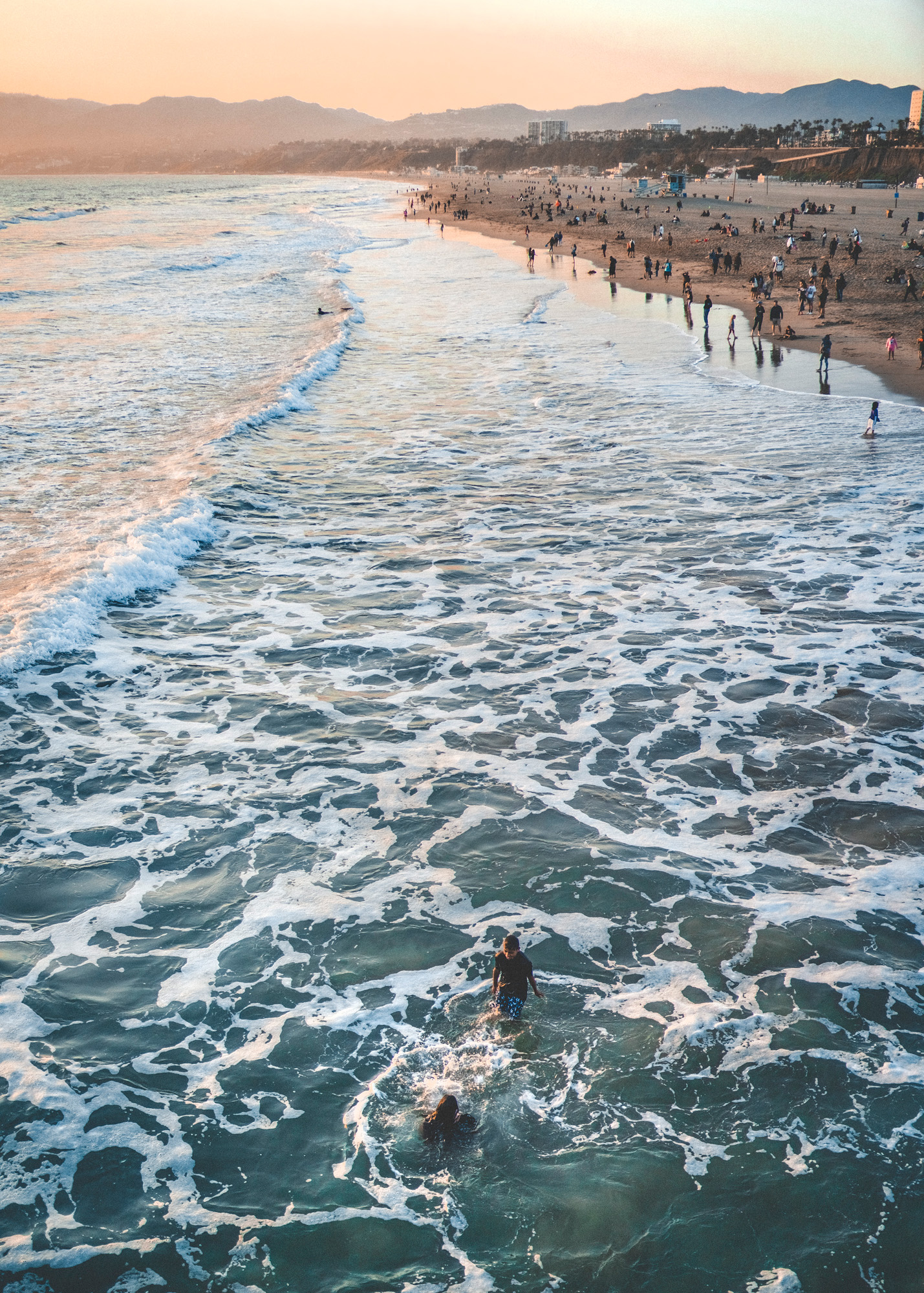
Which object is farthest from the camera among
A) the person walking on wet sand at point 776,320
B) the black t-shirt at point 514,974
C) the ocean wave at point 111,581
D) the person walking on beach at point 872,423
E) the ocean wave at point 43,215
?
the ocean wave at point 43,215

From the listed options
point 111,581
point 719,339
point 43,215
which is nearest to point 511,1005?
point 111,581

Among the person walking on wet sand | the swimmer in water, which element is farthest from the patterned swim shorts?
the person walking on wet sand

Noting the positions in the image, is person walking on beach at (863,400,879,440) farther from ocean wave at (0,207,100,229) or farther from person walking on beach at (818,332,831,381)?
ocean wave at (0,207,100,229)

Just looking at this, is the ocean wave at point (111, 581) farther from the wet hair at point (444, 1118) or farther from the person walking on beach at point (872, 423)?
the person walking on beach at point (872, 423)

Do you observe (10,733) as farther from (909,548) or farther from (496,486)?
(909,548)

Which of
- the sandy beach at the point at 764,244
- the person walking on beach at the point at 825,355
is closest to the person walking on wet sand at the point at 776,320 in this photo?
the sandy beach at the point at 764,244
